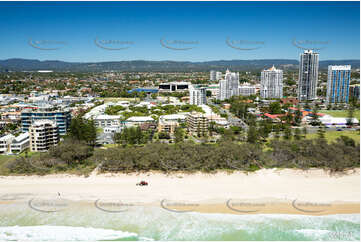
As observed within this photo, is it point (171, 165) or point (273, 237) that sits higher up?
point (171, 165)

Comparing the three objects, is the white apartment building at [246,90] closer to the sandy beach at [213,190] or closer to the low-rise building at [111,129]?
the low-rise building at [111,129]

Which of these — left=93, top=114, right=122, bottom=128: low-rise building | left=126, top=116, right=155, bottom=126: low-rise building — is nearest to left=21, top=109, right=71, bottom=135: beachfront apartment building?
left=93, top=114, right=122, bottom=128: low-rise building

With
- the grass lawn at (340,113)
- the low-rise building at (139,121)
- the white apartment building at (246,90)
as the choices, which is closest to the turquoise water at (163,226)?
the low-rise building at (139,121)

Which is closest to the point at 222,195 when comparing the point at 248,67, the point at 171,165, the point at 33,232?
the point at 171,165

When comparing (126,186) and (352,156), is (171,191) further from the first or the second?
(352,156)

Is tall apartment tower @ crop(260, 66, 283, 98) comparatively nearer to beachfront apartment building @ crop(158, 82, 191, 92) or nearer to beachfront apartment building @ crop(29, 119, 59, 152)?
beachfront apartment building @ crop(158, 82, 191, 92)
